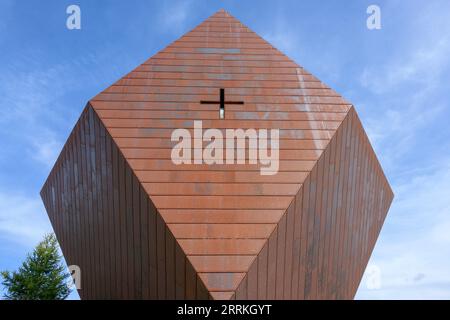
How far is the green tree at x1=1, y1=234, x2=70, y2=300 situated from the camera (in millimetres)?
22781

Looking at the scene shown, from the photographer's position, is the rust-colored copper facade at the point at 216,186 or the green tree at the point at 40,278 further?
the green tree at the point at 40,278

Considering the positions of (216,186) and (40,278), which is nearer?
(216,186)

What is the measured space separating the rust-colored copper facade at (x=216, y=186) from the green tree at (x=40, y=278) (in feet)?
25.4

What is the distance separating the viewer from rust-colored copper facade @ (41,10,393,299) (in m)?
9.41

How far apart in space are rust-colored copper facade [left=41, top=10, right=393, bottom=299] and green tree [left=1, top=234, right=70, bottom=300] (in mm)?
7745

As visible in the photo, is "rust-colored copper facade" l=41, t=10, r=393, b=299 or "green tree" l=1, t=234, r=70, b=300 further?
"green tree" l=1, t=234, r=70, b=300

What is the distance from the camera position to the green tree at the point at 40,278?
22781 mm

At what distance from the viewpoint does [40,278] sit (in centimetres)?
2355

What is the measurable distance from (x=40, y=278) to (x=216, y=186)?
19411mm

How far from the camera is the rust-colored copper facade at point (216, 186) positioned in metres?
9.41

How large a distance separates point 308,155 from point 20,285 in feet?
70.7
